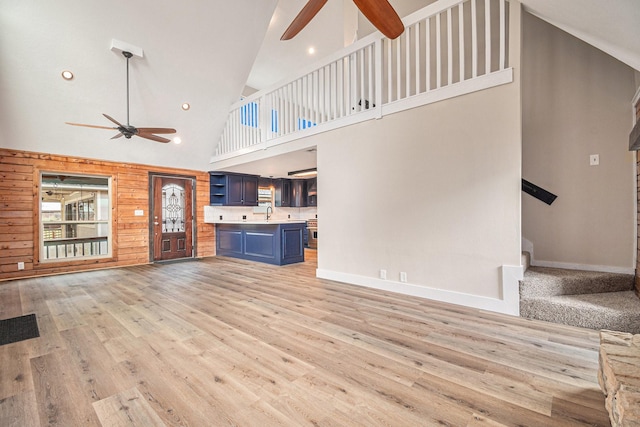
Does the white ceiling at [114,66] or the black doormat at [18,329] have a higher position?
the white ceiling at [114,66]

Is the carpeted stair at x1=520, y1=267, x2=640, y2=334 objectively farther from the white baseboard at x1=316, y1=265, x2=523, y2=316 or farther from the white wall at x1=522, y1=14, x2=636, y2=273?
the white wall at x1=522, y1=14, x2=636, y2=273

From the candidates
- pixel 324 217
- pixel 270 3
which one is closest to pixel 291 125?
pixel 324 217

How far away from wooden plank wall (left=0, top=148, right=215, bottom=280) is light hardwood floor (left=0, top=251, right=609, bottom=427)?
83.6 inches

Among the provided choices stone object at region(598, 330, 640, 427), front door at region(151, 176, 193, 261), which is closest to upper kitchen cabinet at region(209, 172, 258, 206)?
front door at region(151, 176, 193, 261)

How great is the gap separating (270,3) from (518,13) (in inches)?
162

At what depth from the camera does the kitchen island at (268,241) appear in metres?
5.96

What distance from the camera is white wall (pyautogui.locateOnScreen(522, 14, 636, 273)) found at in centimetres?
315

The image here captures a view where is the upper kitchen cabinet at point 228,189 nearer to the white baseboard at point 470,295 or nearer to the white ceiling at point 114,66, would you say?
the white ceiling at point 114,66

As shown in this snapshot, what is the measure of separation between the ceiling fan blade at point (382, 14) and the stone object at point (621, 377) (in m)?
2.41

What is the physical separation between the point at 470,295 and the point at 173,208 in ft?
22.2

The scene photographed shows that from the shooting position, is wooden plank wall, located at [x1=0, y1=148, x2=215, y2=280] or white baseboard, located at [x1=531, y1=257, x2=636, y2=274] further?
wooden plank wall, located at [x1=0, y1=148, x2=215, y2=280]

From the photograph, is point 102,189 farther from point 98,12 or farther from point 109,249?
point 98,12

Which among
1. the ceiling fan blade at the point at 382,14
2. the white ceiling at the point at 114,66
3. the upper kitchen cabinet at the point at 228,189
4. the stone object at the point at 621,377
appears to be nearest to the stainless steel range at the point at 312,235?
the upper kitchen cabinet at the point at 228,189

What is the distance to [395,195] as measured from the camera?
3768 millimetres
